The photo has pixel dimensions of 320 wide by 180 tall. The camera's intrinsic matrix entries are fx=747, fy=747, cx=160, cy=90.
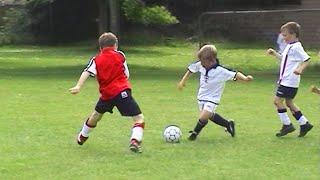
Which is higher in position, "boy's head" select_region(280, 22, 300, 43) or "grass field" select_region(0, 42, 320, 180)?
"boy's head" select_region(280, 22, 300, 43)

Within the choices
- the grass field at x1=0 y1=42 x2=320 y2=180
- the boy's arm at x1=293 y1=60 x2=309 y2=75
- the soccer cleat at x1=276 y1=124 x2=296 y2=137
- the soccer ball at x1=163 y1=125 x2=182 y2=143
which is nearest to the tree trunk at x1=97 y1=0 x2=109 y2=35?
the grass field at x1=0 y1=42 x2=320 y2=180

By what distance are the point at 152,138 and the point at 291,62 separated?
214cm

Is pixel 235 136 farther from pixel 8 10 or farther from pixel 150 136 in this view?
pixel 8 10

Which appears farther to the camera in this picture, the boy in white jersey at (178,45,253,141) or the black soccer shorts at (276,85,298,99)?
the black soccer shorts at (276,85,298,99)

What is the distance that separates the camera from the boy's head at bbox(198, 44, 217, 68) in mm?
9883

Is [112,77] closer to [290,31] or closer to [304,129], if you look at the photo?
[290,31]

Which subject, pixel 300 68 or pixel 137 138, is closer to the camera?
pixel 137 138

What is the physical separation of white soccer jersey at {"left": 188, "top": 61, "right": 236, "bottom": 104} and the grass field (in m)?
0.58

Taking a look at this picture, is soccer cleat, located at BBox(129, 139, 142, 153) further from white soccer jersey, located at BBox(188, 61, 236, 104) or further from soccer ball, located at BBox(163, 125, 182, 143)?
white soccer jersey, located at BBox(188, 61, 236, 104)

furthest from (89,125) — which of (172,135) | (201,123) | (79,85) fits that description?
(201,123)

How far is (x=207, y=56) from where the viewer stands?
991cm

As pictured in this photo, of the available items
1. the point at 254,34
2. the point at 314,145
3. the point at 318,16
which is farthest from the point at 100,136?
the point at 254,34

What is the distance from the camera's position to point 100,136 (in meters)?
10.3

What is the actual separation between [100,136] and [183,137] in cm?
114
